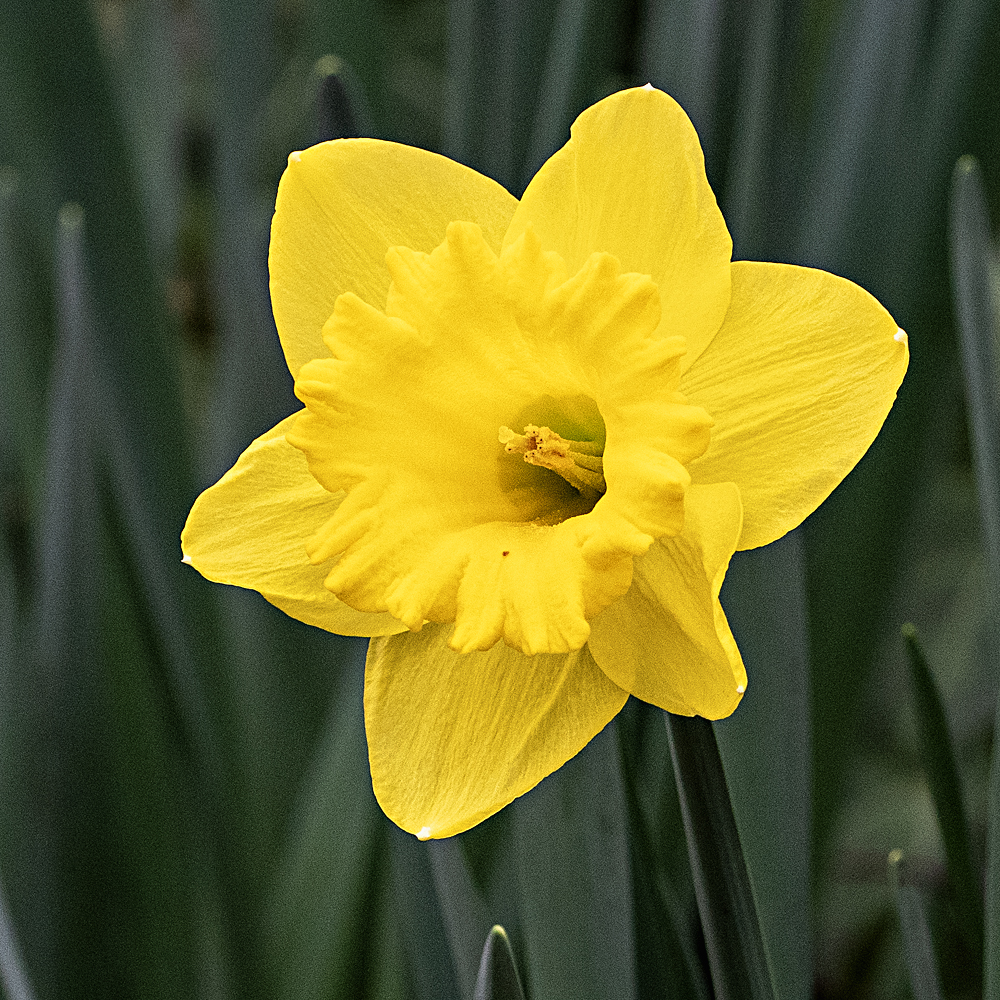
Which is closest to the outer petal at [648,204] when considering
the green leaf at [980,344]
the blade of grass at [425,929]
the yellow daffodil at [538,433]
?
the yellow daffodil at [538,433]

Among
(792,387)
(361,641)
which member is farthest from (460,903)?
(792,387)

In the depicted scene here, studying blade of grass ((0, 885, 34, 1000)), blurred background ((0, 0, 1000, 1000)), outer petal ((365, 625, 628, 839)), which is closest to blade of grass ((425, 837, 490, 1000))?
blurred background ((0, 0, 1000, 1000))

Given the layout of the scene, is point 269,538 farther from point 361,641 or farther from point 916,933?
point 916,933

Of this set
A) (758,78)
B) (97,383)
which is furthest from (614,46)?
(97,383)

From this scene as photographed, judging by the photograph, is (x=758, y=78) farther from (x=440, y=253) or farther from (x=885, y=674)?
(x=885, y=674)

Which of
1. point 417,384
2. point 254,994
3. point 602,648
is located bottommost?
point 254,994
